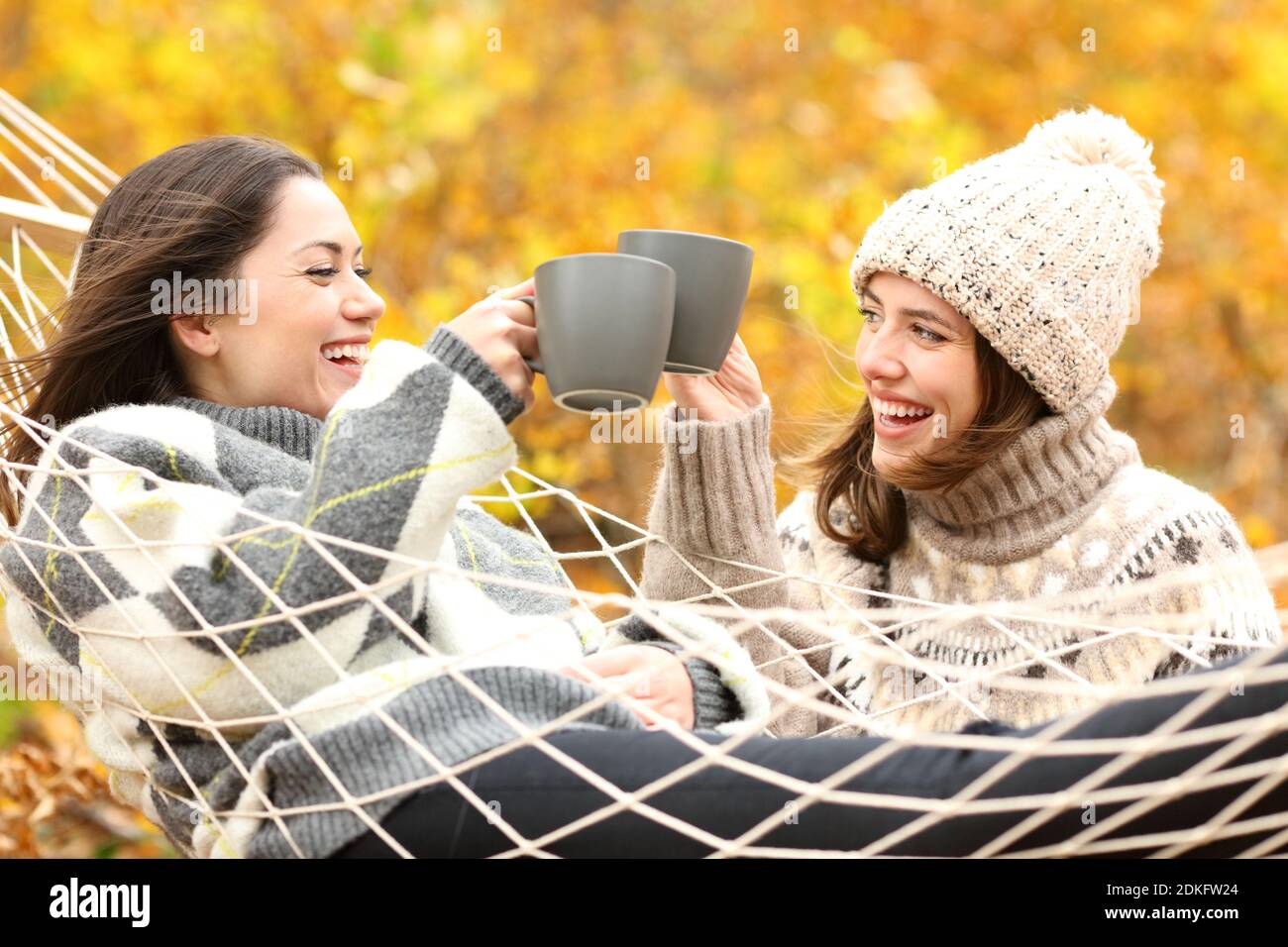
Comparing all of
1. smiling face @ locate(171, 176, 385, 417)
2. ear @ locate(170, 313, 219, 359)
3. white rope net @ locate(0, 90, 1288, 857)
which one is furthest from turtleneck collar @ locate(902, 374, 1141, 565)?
ear @ locate(170, 313, 219, 359)

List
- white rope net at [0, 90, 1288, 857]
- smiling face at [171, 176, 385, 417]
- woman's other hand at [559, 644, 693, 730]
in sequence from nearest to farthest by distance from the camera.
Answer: white rope net at [0, 90, 1288, 857]
woman's other hand at [559, 644, 693, 730]
smiling face at [171, 176, 385, 417]

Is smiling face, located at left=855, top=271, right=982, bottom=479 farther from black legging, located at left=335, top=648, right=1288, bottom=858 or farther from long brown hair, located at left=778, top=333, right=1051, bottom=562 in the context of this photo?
black legging, located at left=335, top=648, right=1288, bottom=858

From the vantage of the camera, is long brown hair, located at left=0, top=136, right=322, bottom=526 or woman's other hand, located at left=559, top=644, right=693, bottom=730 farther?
long brown hair, located at left=0, top=136, right=322, bottom=526

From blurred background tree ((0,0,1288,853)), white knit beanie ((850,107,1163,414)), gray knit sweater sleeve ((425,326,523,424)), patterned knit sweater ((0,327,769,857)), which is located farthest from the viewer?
blurred background tree ((0,0,1288,853))

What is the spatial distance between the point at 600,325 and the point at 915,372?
0.53 m

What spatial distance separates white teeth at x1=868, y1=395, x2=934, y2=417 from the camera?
1602 millimetres

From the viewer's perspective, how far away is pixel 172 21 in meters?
3.65

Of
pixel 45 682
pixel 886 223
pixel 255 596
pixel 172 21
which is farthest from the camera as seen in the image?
pixel 172 21

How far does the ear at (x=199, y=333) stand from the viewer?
1.40 metres

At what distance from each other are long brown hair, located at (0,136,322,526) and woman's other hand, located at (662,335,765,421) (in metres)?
0.49

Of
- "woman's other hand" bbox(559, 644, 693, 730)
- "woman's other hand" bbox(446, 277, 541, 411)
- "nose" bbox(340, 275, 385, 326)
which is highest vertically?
"nose" bbox(340, 275, 385, 326)

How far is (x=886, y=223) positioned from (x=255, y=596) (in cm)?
86

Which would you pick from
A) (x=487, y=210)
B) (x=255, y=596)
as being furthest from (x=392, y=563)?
(x=487, y=210)
